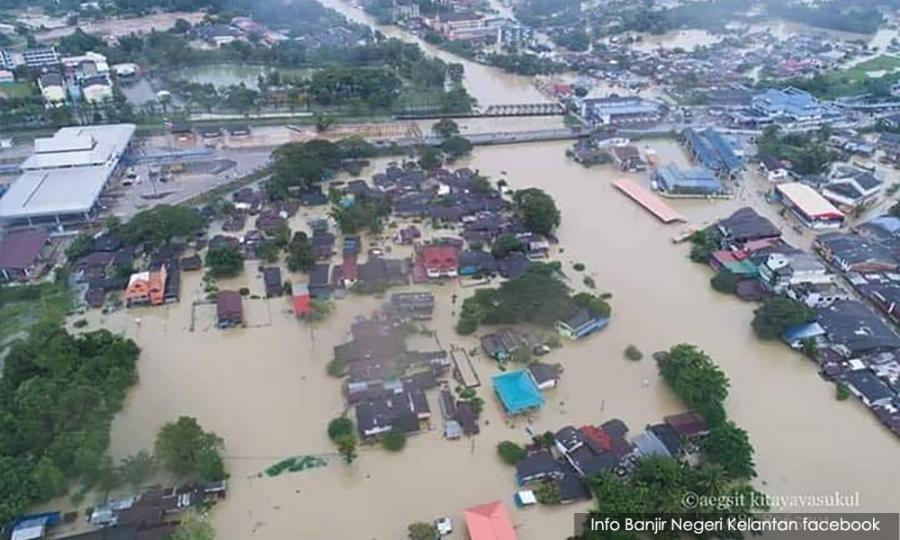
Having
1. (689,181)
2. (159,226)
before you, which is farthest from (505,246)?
(159,226)

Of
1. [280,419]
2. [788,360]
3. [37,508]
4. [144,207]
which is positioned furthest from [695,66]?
[37,508]

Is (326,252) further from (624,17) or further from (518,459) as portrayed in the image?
(624,17)

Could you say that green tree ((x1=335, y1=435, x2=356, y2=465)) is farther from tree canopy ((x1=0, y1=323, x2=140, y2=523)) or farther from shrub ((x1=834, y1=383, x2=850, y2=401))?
shrub ((x1=834, y1=383, x2=850, y2=401))

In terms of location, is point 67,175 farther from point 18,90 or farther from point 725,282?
point 725,282

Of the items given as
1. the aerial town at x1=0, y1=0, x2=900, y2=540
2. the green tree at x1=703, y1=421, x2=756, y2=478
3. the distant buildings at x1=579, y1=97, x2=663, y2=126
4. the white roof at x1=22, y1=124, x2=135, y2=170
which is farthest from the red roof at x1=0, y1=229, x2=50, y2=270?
the distant buildings at x1=579, y1=97, x2=663, y2=126

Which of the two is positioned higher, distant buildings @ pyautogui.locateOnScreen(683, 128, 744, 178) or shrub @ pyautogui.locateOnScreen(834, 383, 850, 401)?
shrub @ pyautogui.locateOnScreen(834, 383, 850, 401)

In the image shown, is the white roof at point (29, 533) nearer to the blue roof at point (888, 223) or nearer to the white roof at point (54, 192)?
the white roof at point (54, 192)
